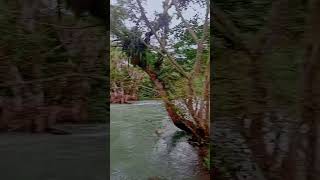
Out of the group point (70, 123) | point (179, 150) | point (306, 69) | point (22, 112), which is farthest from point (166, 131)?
point (306, 69)

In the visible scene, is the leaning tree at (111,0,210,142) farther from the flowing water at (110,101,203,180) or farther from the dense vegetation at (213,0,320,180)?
the dense vegetation at (213,0,320,180)

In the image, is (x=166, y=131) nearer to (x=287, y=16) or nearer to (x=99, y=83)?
(x=99, y=83)

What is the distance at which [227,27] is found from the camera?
84.5 inches

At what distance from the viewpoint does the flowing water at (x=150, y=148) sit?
3035 millimetres

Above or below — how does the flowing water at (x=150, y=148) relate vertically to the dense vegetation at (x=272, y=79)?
below

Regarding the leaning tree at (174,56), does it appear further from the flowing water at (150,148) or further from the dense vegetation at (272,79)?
the dense vegetation at (272,79)

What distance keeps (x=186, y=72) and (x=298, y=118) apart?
1.17 m

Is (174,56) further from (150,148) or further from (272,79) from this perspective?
(272,79)

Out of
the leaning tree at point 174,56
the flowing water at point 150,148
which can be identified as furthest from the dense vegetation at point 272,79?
the flowing water at point 150,148

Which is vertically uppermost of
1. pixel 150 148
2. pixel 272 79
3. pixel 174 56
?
pixel 174 56

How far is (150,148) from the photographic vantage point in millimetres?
3105

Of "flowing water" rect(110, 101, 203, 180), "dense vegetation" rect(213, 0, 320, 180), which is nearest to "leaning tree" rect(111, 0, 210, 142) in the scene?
"flowing water" rect(110, 101, 203, 180)

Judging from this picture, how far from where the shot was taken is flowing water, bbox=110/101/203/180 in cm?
304

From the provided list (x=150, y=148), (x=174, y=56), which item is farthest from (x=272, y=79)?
(x=150, y=148)
